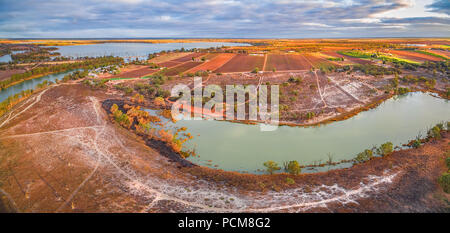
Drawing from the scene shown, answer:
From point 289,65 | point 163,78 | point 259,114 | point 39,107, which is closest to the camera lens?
point 259,114

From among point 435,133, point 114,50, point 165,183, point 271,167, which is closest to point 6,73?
point 165,183

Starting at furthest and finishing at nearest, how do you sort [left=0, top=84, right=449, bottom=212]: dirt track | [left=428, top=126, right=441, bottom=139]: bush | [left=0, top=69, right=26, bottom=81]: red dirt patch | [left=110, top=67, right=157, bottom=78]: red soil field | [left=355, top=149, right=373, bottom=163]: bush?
[left=110, top=67, right=157, bottom=78]: red soil field → [left=0, top=69, right=26, bottom=81]: red dirt patch → [left=428, top=126, right=441, bottom=139]: bush → [left=355, top=149, right=373, bottom=163]: bush → [left=0, top=84, right=449, bottom=212]: dirt track

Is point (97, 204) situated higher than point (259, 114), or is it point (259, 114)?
point (259, 114)

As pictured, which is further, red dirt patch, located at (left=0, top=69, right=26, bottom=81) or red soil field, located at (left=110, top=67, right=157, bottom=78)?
red soil field, located at (left=110, top=67, right=157, bottom=78)

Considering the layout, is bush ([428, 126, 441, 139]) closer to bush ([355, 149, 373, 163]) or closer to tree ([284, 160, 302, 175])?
bush ([355, 149, 373, 163])

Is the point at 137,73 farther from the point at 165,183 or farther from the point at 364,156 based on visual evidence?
the point at 364,156

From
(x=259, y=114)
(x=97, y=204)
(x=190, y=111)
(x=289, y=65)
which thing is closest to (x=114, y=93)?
(x=190, y=111)

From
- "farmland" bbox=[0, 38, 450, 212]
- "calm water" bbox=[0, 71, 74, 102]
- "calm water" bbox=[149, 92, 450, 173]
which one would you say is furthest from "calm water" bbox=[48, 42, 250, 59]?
"calm water" bbox=[149, 92, 450, 173]
